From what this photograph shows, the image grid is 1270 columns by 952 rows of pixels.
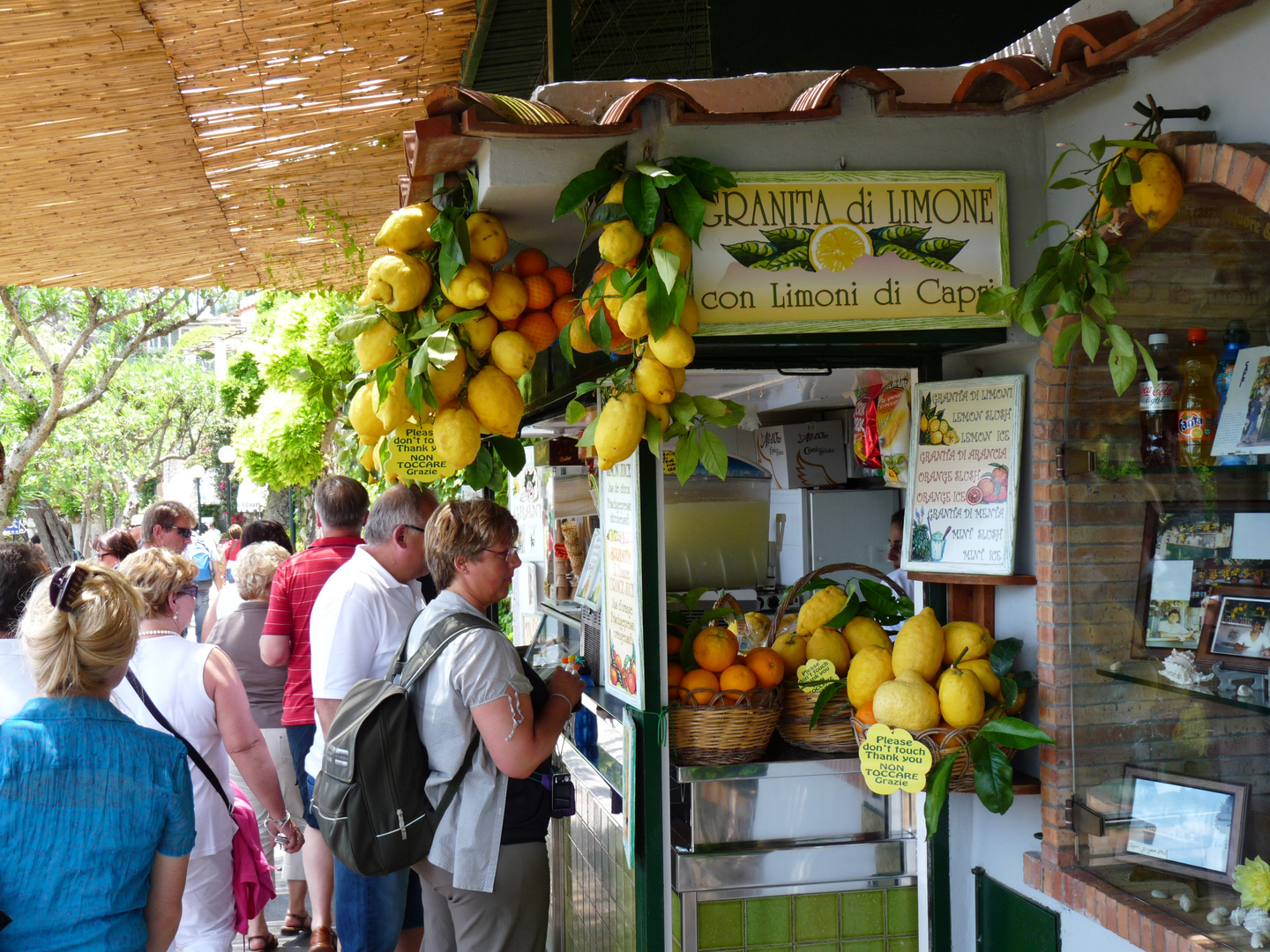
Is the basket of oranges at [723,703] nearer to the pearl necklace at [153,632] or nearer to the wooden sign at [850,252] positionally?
the wooden sign at [850,252]

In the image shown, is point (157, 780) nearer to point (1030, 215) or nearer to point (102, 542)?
point (1030, 215)

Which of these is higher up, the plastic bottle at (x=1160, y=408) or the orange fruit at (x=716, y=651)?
the plastic bottle at (x=1160, y=408)

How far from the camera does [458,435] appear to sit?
2.69 meters

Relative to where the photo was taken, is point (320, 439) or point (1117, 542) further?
point (320, 439)

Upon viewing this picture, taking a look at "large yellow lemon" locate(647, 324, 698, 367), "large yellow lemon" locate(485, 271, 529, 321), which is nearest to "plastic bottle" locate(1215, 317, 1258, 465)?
"large yellow lemon" locate(647, 324, 698, 367)

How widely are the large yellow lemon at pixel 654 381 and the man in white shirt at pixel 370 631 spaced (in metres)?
1.43

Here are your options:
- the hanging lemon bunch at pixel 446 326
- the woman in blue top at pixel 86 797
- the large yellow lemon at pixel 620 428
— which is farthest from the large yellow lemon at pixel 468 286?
the woman in blue top at pixel 86 797

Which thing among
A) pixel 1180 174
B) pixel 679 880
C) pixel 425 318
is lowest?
pixel 679 880

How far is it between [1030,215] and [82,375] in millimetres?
20171

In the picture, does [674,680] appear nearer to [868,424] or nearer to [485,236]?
[868,424]

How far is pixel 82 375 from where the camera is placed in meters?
19.5

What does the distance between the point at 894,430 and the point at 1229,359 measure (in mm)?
938

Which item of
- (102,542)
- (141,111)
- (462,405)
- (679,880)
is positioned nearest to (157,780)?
(462,405)

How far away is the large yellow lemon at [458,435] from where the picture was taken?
269 cm
